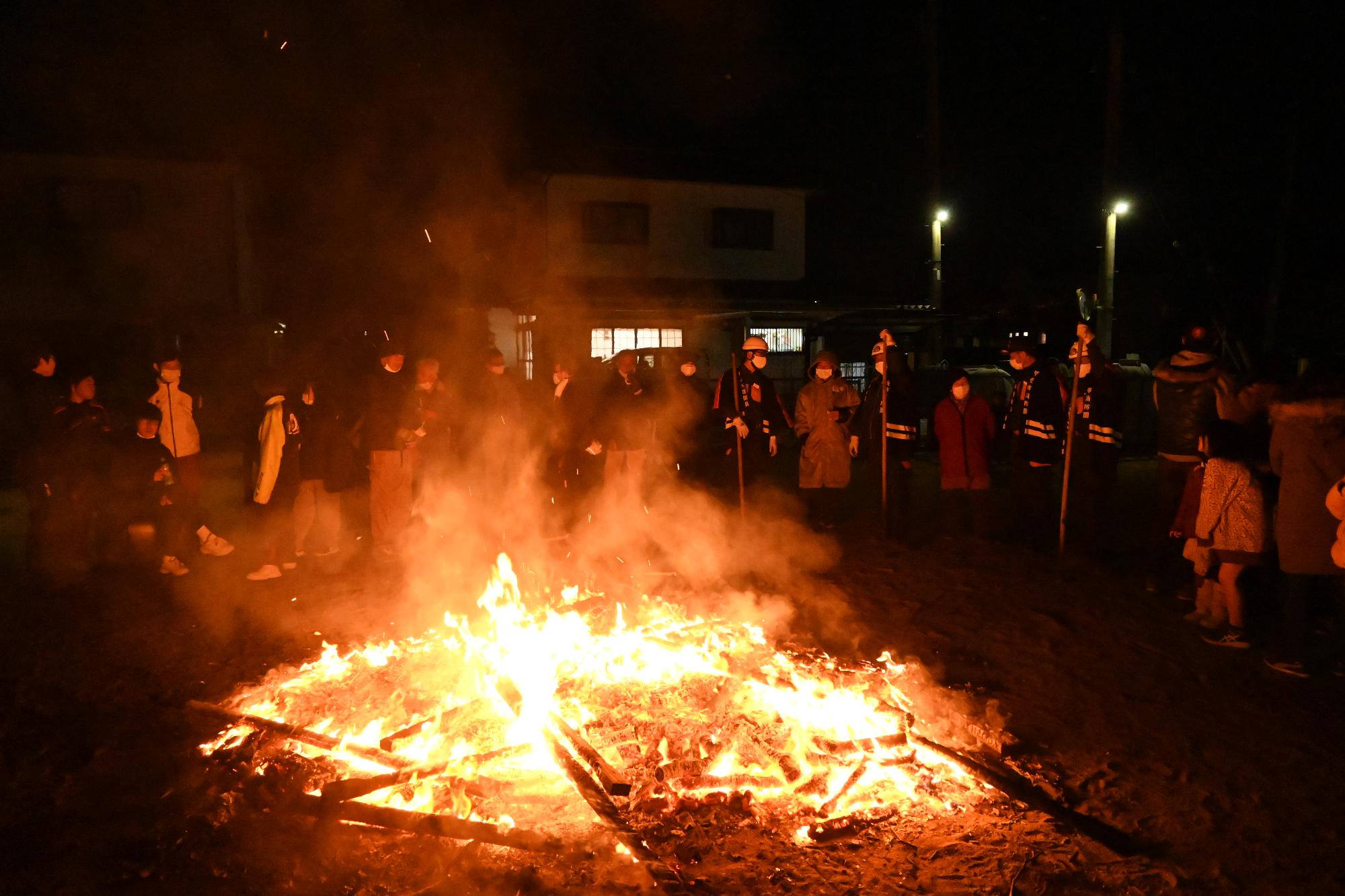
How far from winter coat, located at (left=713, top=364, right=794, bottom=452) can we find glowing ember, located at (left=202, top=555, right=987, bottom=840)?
354cm

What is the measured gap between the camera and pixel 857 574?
24.2ft

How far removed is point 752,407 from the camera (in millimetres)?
8836

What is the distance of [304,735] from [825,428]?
5.94 m

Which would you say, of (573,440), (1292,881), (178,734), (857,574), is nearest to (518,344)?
(573,440)

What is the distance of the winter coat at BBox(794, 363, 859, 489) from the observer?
342 inches

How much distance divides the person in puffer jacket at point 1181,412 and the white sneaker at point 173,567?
821cm

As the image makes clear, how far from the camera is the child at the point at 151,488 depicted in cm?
702

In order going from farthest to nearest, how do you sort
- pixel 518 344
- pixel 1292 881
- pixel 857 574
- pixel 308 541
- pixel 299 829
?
pixel 518 344, pixel 308 541, pixel 857 574, pixel 299 829, pixel 1292 881

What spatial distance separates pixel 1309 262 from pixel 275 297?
2714 centimetres

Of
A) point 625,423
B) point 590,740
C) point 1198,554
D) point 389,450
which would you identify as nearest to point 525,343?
point 625,423

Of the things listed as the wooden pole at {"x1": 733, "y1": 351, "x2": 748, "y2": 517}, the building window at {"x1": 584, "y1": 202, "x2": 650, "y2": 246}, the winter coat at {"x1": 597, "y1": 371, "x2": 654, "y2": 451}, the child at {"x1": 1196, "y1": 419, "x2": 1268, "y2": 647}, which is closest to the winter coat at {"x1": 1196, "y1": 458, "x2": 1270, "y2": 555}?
the child at {"x1": 1196, "y1": 419, "x2": 1268, "y2": 647}

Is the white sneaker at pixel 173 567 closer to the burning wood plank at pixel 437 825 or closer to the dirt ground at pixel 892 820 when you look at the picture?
the dirt ground at pixel 892 820

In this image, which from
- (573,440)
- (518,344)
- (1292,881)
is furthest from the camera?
(518,344)

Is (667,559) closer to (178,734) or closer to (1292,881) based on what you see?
(178,734)
